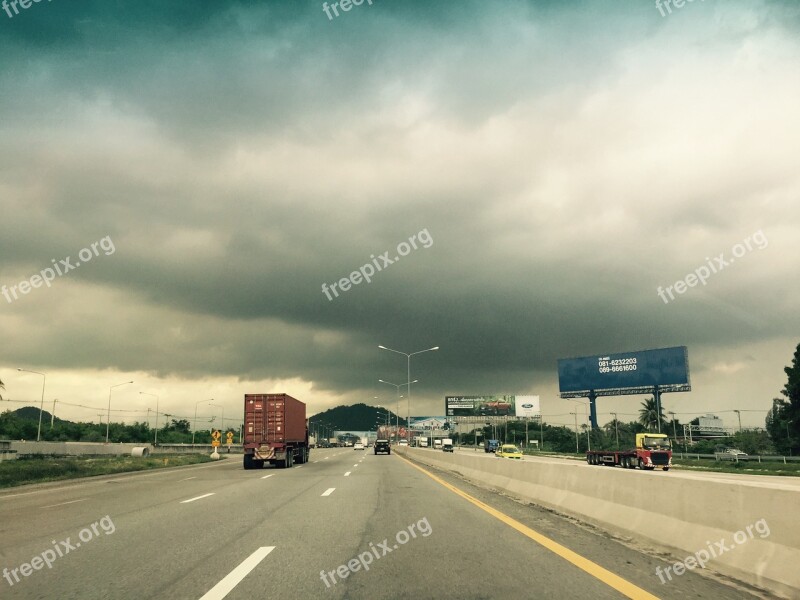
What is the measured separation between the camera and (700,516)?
689 cm

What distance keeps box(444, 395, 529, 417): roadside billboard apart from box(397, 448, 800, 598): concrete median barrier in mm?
95340

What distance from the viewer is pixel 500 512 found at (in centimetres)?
1201

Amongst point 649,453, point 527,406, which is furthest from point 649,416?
point 649,453

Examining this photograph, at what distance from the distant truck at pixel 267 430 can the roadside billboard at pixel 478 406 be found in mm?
75968

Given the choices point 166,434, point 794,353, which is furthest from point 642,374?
point 166,434

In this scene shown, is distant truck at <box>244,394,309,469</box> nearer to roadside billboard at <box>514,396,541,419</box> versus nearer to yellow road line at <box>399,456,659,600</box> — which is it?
yellow road line at <box>399,456,659,600</box>

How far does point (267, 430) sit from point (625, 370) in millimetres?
50380

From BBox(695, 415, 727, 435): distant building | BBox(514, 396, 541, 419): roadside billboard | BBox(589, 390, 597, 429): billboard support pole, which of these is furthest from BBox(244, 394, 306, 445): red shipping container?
BBox(695, 415, 727, 435): distant building

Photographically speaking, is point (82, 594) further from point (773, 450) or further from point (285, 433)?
point (773, 450)

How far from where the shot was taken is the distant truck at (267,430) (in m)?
32.1

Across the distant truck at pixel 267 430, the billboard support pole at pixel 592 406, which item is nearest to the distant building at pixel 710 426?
the billboard support pole at pixel 592 406

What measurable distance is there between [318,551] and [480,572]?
2.24 meters

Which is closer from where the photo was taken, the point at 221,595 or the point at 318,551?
the point at 221,595

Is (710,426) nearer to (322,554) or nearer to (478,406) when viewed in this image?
(478,406)
